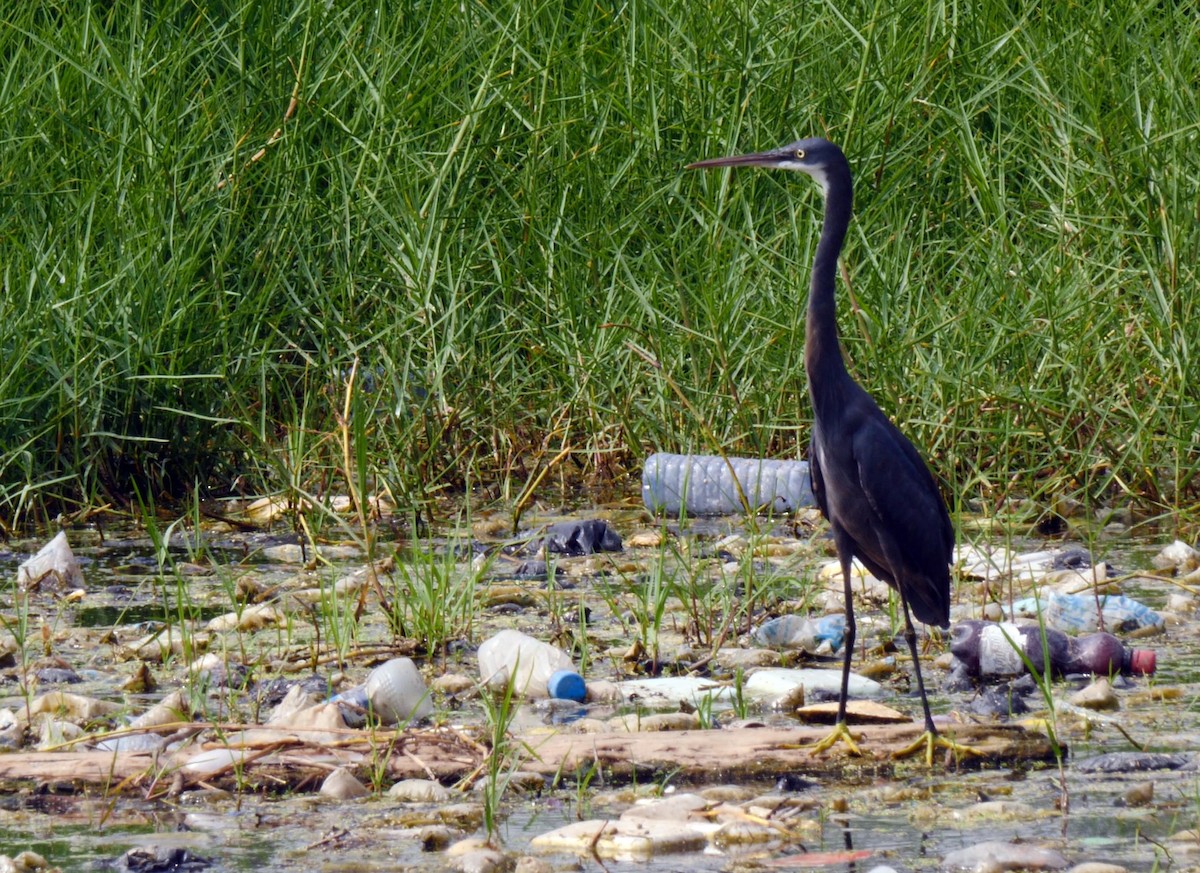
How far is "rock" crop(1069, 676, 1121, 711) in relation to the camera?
3.77m

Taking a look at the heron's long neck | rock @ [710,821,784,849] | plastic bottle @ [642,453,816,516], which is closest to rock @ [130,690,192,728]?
rock @ [710,821,784,849]

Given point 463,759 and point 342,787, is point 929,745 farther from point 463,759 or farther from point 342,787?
point 342,787

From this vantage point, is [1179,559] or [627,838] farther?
[1179,559]

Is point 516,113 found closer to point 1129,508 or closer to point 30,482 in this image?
point 30,482

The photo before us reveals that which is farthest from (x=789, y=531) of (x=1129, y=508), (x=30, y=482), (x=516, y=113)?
(x=30, y=482)

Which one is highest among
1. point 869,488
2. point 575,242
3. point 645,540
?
point 575,242

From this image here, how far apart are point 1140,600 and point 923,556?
1214 mm

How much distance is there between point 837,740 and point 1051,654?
2.96 feet

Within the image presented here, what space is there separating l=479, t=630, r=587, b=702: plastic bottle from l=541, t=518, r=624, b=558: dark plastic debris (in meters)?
1.38

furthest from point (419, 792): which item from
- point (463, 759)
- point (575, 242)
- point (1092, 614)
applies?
point (575, 242)

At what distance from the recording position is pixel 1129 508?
5.59 m

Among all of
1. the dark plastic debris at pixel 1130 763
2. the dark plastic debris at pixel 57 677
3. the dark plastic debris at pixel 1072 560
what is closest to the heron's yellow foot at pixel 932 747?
the dark plastic debris at pixel 1130 763

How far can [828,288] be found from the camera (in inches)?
153

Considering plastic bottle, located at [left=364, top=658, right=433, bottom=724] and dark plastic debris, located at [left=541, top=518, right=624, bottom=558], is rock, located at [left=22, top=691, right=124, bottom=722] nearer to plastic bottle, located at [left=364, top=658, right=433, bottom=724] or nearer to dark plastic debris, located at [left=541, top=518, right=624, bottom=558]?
plastic bottle, located at [left=364, top=658, right=433, bottom=724]
